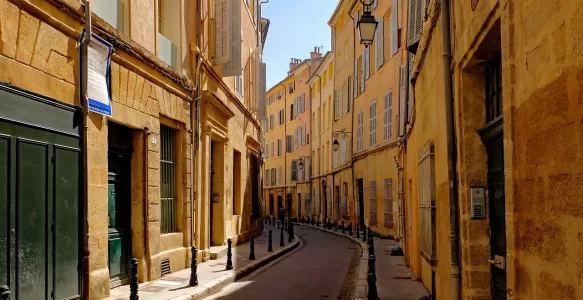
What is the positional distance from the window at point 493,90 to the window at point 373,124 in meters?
18.8

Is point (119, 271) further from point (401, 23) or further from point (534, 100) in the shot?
point (401, 23)

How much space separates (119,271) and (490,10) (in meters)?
7.94

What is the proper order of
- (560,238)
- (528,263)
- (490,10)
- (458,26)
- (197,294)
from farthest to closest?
1. (197,294)
2. (458,26)
3. (490,10)
4. (528,263)
5. (560,238)

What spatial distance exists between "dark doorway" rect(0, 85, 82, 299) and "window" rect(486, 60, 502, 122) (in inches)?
197

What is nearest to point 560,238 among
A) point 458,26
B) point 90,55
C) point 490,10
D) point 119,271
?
point 490,10

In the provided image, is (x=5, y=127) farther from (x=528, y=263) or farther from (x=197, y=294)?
(x=528, y=263)

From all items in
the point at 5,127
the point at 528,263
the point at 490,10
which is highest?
the point at 490,10

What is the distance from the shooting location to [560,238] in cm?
302

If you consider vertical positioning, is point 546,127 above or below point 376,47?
below

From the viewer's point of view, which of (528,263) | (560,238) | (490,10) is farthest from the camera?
(490,10)

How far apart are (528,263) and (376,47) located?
21.0 meters

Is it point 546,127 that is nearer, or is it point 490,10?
point 546,127

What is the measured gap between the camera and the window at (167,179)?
12.2 metres

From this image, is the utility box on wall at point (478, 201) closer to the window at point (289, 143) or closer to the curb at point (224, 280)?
the curb at point (224, 280)
